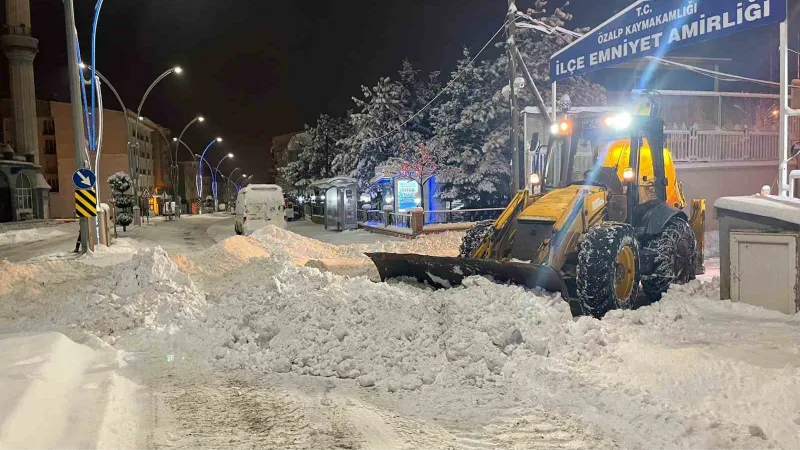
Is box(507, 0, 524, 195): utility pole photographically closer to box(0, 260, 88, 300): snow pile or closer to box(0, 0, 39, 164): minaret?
box(0, 260, 88, 300): snow pile

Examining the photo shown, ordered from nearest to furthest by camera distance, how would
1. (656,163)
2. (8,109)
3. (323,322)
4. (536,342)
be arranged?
(536,342), (323,322), (656,163), (8,109)

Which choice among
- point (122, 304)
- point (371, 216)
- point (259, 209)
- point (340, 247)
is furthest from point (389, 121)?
point (122, 304)

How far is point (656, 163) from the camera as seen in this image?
10.4 meters

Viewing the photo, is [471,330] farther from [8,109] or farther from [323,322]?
[8,109]

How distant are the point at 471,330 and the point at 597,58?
9.41 meters

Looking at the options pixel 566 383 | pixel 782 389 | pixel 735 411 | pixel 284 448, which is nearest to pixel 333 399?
pixel 284 448

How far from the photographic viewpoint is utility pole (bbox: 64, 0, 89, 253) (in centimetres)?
1766

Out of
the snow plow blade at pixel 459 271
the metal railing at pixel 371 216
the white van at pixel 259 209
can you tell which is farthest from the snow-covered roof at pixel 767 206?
the metal railing at pixel 371 216

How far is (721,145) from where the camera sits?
18.5 m

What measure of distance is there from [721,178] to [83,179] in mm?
18439

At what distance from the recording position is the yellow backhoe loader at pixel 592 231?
26.8 feet

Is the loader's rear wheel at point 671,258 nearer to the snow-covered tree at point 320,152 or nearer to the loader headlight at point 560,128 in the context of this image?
the loader headlight at point 560,128

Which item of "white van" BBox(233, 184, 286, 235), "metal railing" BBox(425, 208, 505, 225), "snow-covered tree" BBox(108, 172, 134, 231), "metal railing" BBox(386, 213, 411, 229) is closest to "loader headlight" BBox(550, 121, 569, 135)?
"metal railing" BBox(386, 213, 411, 229)

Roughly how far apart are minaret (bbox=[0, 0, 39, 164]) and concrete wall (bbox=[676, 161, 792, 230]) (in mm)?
56396
